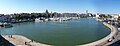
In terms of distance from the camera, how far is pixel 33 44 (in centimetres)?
886

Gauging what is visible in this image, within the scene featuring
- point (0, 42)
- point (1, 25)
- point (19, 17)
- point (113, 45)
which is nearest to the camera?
point (0, 42)

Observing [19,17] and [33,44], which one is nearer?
[33,44]

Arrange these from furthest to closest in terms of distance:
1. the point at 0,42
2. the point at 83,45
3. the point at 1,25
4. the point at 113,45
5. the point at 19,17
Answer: the point at 19,17 → the point at 1,25 → the point at 83,45 → the point at 113,45 → the point at 0,42

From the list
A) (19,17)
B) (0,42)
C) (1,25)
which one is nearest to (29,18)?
(19,17)

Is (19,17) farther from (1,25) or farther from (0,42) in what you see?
(0,42)

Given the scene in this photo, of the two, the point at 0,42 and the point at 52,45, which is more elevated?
the point at 0,42

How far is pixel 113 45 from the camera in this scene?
795 cm

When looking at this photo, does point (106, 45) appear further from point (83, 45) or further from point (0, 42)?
point (0, 42)

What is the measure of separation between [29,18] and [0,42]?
90.5 ft

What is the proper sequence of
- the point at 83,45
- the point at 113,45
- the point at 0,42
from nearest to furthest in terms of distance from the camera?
the point at 0,42, the point at 113,45, the point at 83,45

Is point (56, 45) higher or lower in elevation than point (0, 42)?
lower

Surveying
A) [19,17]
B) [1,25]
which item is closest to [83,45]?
[1,25]

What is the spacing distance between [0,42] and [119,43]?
4432mm

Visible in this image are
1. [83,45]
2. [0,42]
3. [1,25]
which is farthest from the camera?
[1,25]
